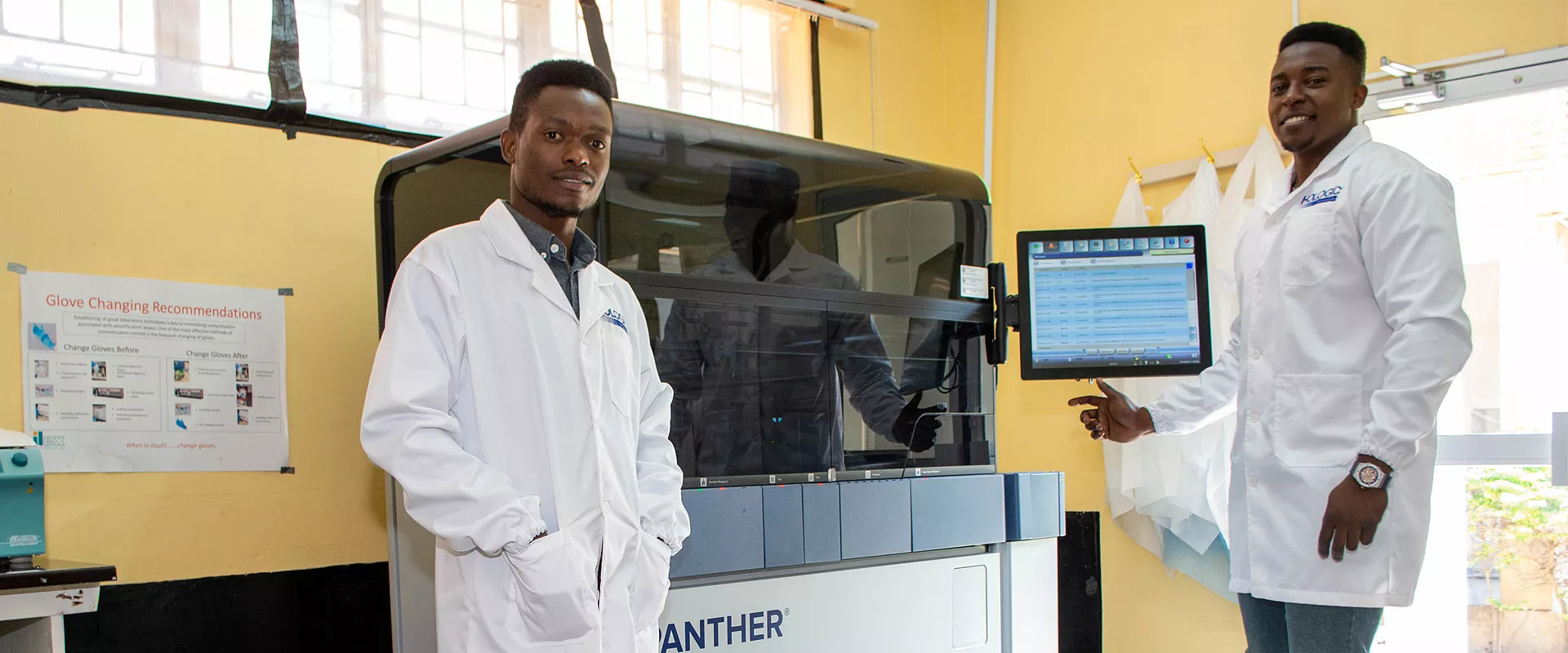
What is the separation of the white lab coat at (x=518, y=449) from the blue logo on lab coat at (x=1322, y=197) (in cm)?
123

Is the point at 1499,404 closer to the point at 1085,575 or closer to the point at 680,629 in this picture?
the point at 1085,575

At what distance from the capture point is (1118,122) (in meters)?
4.08

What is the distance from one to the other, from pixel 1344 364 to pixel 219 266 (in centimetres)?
235

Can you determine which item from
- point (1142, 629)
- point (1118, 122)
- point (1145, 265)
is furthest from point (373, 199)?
point (1142, 629)

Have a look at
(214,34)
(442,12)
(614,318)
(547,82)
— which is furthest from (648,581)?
(442,12)

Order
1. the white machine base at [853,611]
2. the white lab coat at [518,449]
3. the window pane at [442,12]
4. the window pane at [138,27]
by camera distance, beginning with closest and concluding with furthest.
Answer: the white lab coat at [518,449] → the white machine base at [853,611] → the window pane at [138,27] → the window pane at [442,12]

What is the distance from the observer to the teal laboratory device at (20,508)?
6.98 feet

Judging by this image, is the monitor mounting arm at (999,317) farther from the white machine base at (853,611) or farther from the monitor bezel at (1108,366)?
the white machine base at (853,611)

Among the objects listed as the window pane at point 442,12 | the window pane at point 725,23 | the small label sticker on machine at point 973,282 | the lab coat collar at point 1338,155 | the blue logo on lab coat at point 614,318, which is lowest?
the blue logo on lab coat at point 614,318

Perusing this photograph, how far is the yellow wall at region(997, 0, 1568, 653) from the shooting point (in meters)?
3.55

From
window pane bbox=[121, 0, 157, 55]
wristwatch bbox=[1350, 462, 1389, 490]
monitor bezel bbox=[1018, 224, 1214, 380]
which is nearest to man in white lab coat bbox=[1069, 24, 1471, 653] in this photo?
wristwatch bbox=[1350, 462, 1389, 490]

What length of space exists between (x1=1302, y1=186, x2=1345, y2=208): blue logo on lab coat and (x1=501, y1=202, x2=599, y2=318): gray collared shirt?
49.9 inches

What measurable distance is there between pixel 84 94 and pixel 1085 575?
3.29 meters

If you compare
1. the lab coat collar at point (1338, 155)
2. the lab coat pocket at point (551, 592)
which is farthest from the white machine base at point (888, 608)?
the lab coat collar at point (1338, 155)
